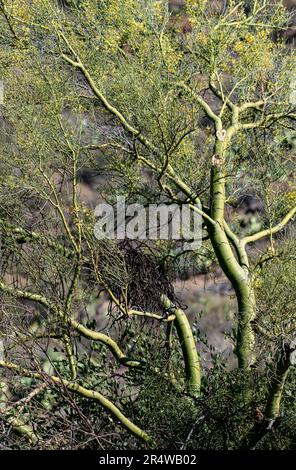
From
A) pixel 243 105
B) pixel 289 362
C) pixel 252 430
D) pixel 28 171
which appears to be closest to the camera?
pixel 289 362

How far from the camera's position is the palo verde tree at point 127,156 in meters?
9.40

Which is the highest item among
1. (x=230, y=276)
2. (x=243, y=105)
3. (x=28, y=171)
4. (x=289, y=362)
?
(x=243, y=105)

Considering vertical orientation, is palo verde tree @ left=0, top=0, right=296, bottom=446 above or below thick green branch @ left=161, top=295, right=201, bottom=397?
above

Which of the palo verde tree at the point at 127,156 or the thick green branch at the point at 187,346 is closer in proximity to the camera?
the palo verde tree at the point at 127,156

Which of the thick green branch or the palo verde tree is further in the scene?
the thick green branch

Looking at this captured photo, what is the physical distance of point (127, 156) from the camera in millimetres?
12883

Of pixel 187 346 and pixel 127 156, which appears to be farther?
pixel 127 156

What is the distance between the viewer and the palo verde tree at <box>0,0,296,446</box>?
30.8 ft

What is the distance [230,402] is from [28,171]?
12.3ft

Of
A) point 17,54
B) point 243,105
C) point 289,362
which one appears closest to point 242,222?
point 243,105

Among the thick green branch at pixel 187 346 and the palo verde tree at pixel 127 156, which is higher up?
the palo verde tree at pixel 127 156

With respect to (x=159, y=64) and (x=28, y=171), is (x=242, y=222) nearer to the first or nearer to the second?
(x=159, y=64)

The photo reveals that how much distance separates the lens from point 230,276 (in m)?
12.0

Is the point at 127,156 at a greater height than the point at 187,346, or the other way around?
the point at 127,156
